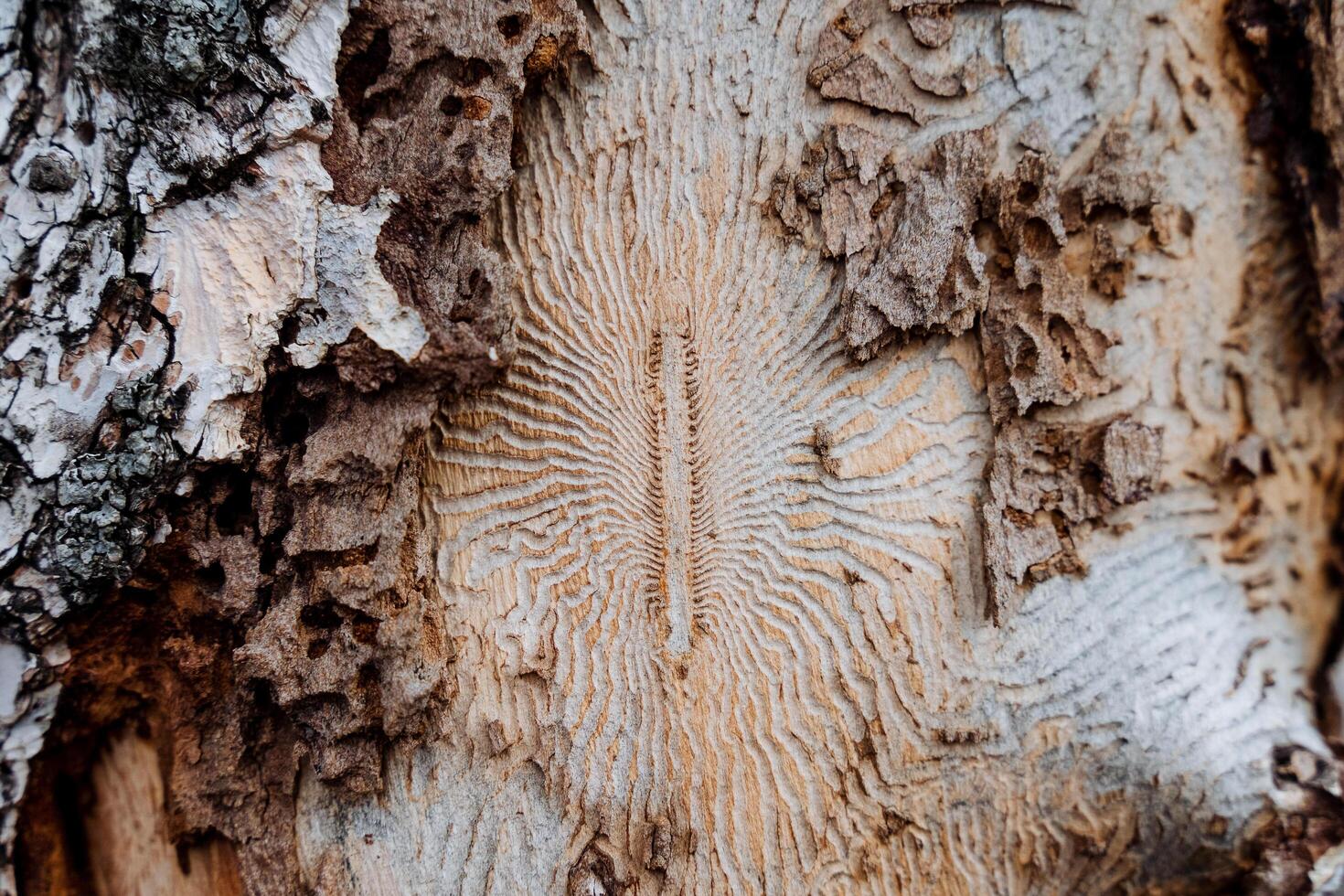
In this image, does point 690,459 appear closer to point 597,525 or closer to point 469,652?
point 597,525

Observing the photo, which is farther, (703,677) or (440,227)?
(703,677)

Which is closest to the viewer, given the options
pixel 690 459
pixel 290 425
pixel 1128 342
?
pixel 290 425

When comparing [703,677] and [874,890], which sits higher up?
[703,677]

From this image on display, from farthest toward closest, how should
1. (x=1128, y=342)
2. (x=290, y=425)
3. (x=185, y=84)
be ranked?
(x=1128, y=342)
(x=290, y=425)
(x=185, y=84)

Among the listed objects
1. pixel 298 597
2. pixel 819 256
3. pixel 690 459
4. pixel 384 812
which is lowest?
pixel 384 812

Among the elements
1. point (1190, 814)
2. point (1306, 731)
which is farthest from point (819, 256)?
point (1306, 731)

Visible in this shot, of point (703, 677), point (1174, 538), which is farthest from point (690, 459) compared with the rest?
point (1174, 538)
